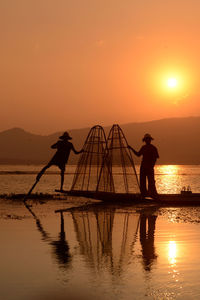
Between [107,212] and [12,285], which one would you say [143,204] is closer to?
[107,212]

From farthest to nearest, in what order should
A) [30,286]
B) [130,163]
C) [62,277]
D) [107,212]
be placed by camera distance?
[130,163] < [107,212] < [62,277] < [30,286]

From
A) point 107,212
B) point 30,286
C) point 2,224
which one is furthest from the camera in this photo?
point 107,212

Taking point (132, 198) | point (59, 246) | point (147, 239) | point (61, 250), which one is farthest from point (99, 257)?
point (132, 198)

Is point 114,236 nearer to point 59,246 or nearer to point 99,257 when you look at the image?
point 59,246

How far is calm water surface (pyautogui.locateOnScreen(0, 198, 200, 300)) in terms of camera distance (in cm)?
705

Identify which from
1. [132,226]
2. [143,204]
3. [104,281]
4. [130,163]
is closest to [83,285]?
[104,281]

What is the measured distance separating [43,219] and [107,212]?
295 centimetres

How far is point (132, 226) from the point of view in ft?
45.8

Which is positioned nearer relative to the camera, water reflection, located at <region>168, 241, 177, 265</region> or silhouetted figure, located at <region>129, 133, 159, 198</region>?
water reflection, located at <region>168, 241, 177, 265</region>

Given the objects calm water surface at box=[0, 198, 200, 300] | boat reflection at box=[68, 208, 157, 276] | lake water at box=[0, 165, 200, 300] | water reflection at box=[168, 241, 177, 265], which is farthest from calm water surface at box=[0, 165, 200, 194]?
water reflection at box=[168, 241, 177, 265]

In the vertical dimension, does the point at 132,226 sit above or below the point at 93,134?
below

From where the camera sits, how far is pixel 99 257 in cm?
934

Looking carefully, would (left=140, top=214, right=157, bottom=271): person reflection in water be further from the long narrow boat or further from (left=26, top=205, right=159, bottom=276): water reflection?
the long narrow boat

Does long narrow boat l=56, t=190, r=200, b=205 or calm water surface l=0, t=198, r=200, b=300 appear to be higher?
long narrow boat l=56, t=190, r=200, b=205
